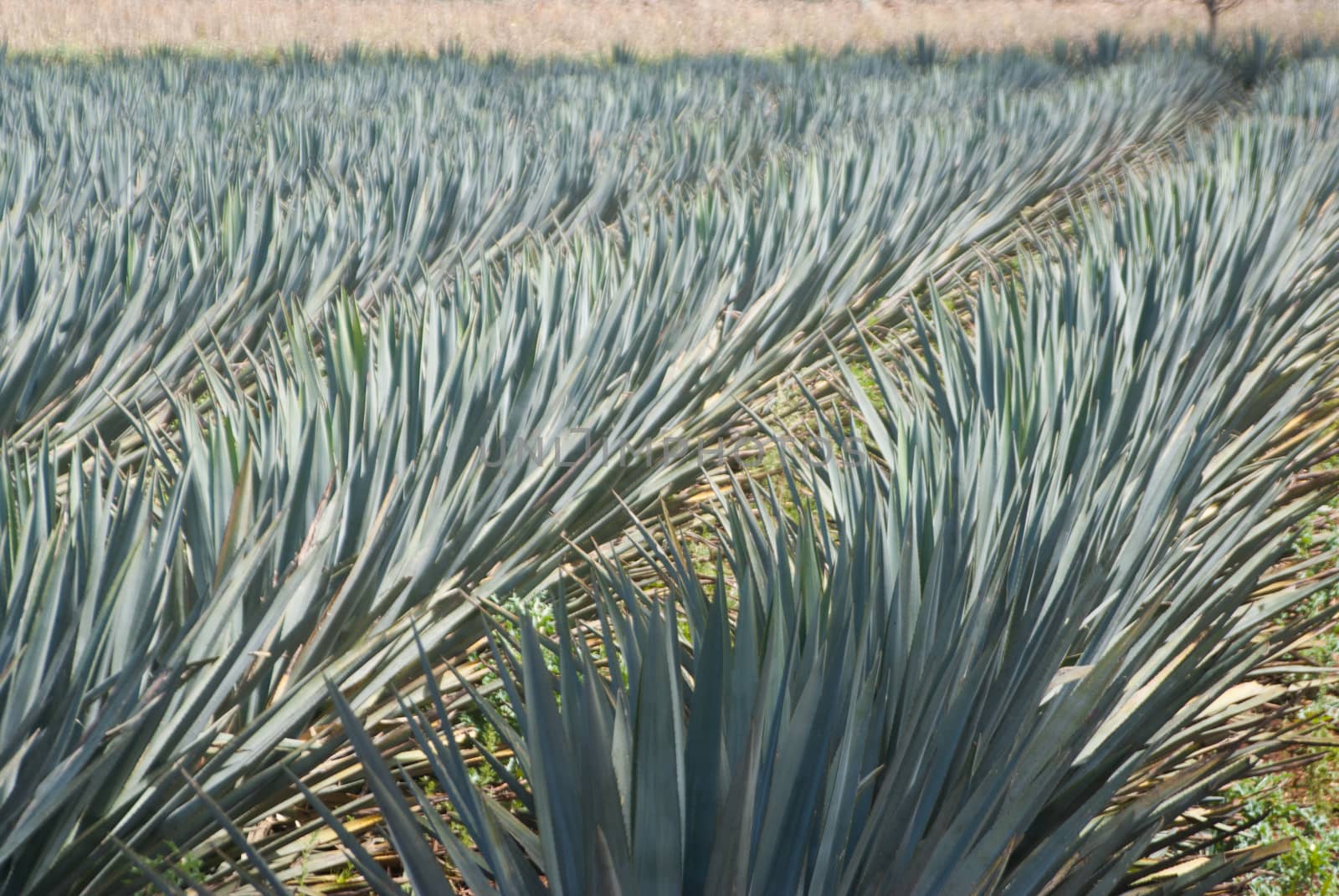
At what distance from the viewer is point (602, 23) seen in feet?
76.6

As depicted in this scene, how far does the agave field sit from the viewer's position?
1075 millimetres

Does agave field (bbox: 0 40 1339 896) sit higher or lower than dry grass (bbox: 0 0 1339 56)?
lower

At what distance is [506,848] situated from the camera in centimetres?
102

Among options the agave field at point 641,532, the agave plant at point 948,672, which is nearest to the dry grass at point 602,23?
the agave field at point 641,532

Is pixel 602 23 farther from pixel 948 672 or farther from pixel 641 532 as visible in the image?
pixel 948 672

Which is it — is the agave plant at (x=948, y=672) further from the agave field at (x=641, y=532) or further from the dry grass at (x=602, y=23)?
the dry grass at (x=602, y=23)

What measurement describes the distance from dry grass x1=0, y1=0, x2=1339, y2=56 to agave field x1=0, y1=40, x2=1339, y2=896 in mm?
14570

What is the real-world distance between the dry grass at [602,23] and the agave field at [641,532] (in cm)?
1457

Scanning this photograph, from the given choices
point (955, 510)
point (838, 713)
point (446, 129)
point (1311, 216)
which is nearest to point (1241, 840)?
point (955, 510)

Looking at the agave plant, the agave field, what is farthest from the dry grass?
the agave plant

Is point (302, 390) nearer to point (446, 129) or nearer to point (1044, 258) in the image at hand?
point (1044, 258)

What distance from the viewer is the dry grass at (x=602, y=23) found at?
19.2 meters

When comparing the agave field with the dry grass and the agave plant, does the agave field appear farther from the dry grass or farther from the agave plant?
the dry grass

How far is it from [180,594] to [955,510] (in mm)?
1031
